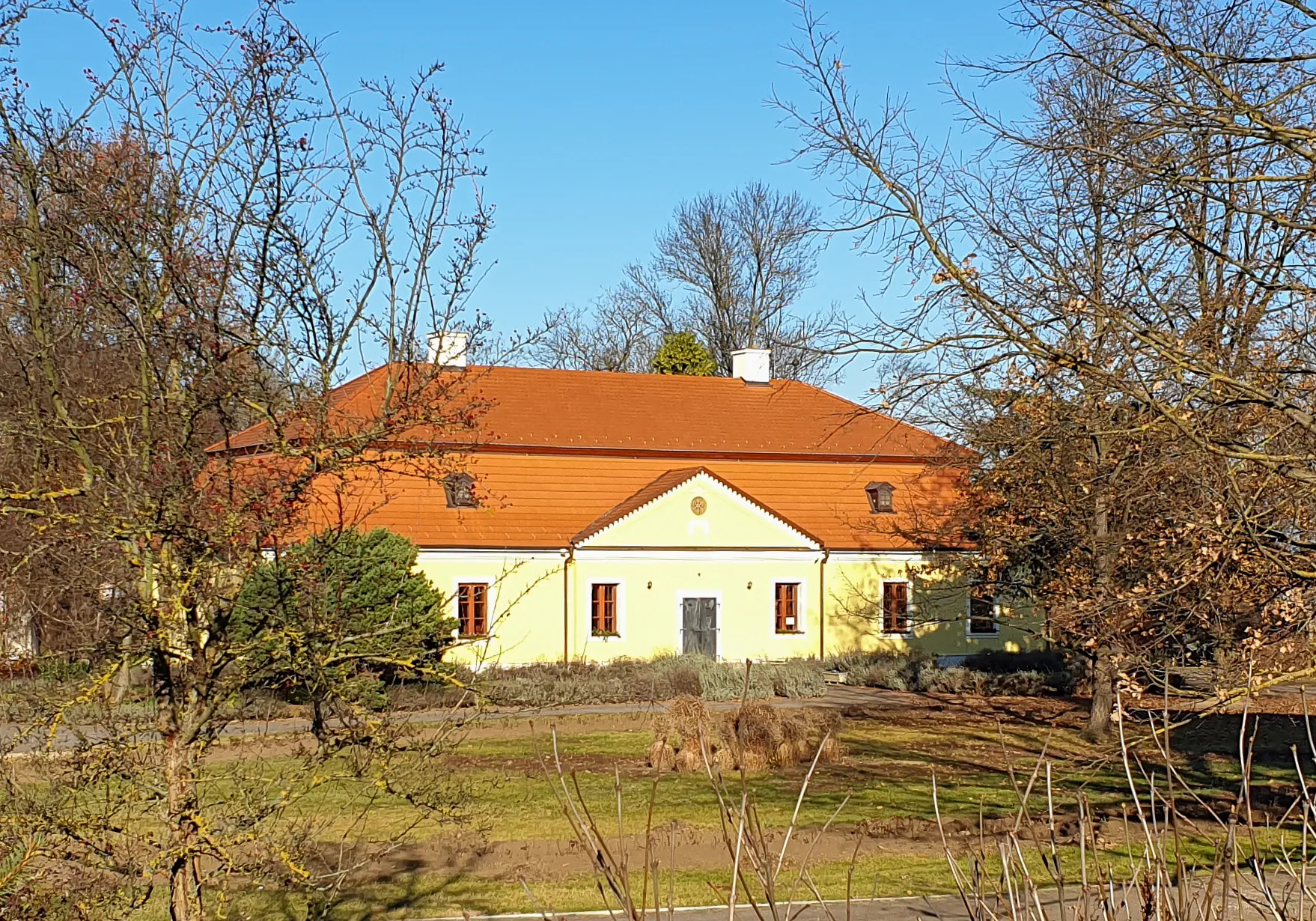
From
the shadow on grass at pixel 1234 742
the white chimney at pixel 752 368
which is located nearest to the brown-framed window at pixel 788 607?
the white chimney at pixel 752 368

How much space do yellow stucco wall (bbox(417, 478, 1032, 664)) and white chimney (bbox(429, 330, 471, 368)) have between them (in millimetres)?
Answer: 23949

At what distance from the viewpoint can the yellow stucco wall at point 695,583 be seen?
31688 millimetres

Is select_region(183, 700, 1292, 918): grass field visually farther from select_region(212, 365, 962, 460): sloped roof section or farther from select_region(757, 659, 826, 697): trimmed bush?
select_region(212, 365, 962, 460): sloped roof section

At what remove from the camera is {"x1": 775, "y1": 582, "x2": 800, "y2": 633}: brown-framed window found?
33.9 metres

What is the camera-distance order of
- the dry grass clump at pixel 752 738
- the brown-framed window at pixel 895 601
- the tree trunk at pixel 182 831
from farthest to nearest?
1. the brown-framed window at pixel 895 601
2. the dry grass clump at pixel 752 738
3. the tree trunk at pixel 182 831

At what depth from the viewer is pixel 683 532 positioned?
3275 cm

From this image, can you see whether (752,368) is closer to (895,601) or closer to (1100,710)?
(895,601)

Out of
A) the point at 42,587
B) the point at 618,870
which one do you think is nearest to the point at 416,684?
the point at 42,587

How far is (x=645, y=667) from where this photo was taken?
30500mm

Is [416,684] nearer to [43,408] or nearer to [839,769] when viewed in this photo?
[43,408]

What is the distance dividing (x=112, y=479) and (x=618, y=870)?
4.36 metres

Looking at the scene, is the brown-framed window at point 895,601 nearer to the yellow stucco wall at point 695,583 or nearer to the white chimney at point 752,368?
the yellow stucco wall at point 695,583

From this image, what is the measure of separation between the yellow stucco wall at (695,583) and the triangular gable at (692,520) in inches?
1.0

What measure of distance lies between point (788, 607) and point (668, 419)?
618 cm
